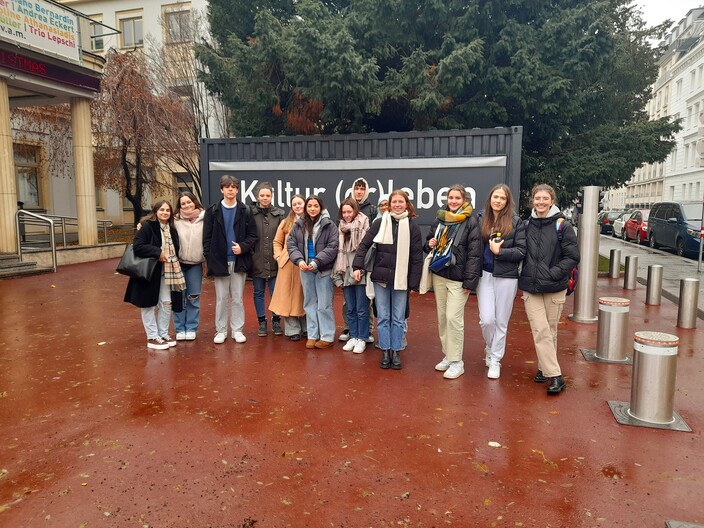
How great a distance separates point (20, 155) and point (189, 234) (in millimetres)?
20514

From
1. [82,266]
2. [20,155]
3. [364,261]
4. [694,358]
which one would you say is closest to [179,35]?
[20,155]

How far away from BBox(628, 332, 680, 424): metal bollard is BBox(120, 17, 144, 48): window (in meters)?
32.1

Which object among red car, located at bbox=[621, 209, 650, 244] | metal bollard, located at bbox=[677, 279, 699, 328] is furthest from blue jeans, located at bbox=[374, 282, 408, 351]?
red car, located at bbox=[621, 209, 650, 244]

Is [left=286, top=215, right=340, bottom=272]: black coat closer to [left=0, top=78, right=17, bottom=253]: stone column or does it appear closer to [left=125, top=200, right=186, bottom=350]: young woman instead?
[left=125, top=200, right=186, bottom=350]: young woman

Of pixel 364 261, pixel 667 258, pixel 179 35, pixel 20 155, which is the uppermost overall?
pixel 179 35

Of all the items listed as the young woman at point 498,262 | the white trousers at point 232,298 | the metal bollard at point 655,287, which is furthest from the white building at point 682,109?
the white trousers at point 232,298

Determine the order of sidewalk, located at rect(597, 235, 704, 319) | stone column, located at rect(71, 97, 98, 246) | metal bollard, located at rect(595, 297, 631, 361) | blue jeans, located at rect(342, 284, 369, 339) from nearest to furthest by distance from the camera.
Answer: metal bollard, located at rect(595, 297, 631, 361) < blue jeans, located at rect(342, 284, 369, 339) < sidewalk, located at rect(597, 235, 704, 319) < stone column, located at rect(71, 97, 98, 246)

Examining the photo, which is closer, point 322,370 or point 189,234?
point 322,370

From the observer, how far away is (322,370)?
5262 mm

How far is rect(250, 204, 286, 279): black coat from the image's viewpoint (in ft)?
20.5

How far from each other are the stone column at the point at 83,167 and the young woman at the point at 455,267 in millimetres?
13370

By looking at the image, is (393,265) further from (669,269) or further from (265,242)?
(669,269)

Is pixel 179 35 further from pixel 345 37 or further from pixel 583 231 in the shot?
pixel 583 231

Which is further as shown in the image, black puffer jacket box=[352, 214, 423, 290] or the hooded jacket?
the hooded jacket
